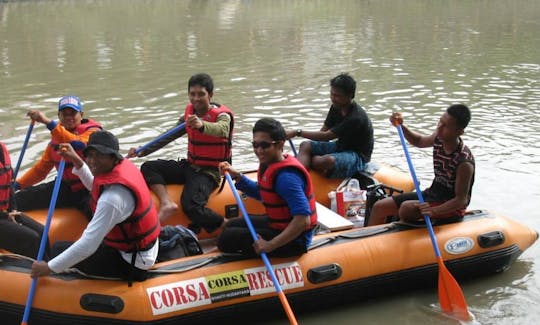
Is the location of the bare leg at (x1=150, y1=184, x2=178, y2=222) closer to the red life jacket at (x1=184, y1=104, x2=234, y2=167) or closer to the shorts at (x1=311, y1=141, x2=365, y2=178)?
the red life jacket at (x1=184, y1=104, x2=234, y2=167)

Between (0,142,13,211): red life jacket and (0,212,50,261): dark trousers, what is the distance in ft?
0.29

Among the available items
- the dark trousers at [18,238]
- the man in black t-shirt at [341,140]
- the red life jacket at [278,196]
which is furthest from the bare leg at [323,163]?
the dark trousers at [18,238]

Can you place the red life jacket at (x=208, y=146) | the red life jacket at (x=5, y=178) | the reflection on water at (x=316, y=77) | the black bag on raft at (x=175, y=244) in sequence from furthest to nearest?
the reflection on water at (x=316, y=77) → the red life jacket at (x=208, y=146) → the black bag on raft at (x=175, y=244) → the red life jacket at (x=5, y=178)

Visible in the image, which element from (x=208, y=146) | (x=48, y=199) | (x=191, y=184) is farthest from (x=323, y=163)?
(x=48, y=199)

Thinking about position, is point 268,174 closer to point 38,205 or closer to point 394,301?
point 394,301

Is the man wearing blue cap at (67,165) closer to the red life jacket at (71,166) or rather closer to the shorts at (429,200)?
the red life jacket at (71,166)

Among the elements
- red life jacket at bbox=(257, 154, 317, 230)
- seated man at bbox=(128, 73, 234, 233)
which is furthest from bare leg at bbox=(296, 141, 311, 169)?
red life jacket at bbox=(257, 154, 317, 230)

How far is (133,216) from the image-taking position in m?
4.01

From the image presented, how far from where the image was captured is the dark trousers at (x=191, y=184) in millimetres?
5445

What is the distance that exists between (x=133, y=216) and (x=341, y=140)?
273 centimetres

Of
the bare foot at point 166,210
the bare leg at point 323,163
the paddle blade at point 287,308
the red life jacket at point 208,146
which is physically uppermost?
the red life jacket at point 208,146

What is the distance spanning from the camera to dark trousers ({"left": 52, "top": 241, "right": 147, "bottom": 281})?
4250 mm

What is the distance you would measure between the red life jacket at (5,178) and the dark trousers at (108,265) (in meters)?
0.77

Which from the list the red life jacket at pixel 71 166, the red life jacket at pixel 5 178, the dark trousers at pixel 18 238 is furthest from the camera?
the red life jacket at pixel 71 166
